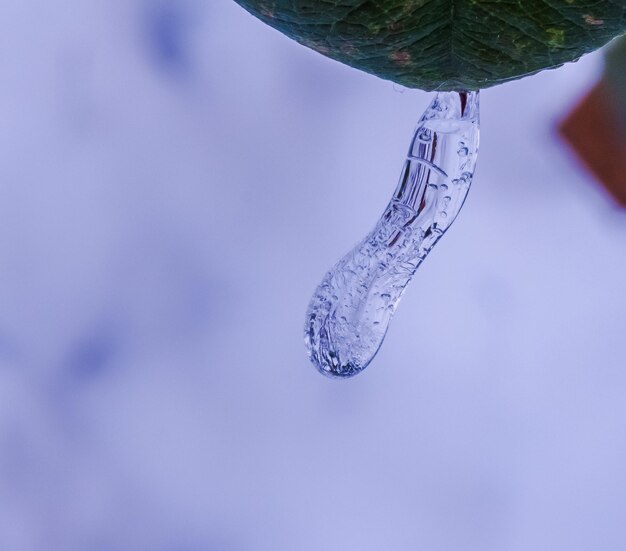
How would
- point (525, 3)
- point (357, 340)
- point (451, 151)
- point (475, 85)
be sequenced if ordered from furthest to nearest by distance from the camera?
point (357, 340) < point (451, 151) < point (475, 85) < point (525, 3)

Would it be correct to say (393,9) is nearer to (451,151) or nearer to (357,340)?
(451,151)

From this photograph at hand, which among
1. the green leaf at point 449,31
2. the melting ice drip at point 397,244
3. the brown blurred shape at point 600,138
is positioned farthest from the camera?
the brown blurred shape at point 600,138

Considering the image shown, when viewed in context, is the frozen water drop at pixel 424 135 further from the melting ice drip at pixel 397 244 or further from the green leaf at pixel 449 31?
the green leaf at pixel 449 31

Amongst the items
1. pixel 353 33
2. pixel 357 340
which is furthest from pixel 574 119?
pixel 353 33

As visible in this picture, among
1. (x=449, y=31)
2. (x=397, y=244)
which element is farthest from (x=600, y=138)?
(x=449, y=31)

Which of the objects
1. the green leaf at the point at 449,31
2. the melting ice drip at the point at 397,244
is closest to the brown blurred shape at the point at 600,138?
the melting ice drip at the point at 397,244

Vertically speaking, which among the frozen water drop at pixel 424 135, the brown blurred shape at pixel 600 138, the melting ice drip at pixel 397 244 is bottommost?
the melting ice drip at pixel 397 244

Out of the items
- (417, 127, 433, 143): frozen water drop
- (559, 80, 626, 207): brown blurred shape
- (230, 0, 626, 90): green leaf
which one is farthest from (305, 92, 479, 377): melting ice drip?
(559, 80, 626, 207): brown blurred shape
